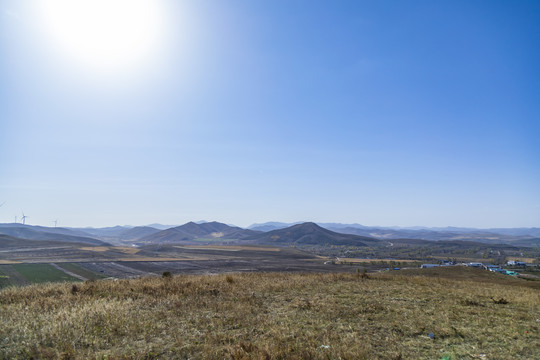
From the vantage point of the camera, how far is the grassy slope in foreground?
696 cm

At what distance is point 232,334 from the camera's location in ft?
26.8

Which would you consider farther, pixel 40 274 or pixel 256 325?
pixel 40 274

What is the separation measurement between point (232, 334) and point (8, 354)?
5294 millimetres

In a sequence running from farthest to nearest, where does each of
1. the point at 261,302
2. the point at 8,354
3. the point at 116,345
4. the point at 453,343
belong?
the point at 261,302
the point at 453,343
the point at 116,345
the point at 8,354

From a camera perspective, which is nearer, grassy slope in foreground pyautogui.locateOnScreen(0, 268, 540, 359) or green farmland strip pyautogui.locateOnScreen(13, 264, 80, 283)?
grassy slope in foreground pyautogui.locateOnScreen(0, 268, 540, 359)

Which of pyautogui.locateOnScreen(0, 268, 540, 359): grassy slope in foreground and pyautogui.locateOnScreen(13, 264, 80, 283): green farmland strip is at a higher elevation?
pyautogui.locateOnScreen(0, 268, 540, 359): grassy slope in foreground

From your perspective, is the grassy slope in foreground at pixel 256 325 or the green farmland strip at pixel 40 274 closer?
the grassy slope in foreground at pixel 256 325

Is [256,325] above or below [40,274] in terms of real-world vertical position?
above

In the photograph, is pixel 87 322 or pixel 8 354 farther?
pixel 87 322

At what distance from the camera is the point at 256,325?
8.97 metres

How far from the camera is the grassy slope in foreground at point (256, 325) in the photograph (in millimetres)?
6957

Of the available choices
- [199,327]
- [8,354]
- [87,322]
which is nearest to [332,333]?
[199,327]

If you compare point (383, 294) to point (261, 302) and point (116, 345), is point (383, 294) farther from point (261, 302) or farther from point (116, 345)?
point (116, 345)

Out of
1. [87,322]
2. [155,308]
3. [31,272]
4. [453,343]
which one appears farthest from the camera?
[31,272]
